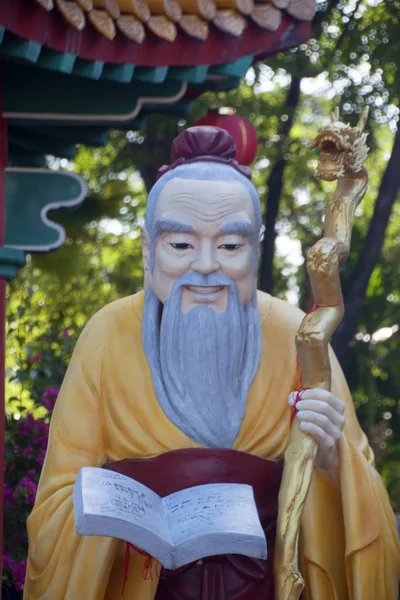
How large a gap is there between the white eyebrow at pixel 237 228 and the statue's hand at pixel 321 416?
524 mm

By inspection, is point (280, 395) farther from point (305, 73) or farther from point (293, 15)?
point (305, 73)

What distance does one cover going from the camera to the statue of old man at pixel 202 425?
363cm

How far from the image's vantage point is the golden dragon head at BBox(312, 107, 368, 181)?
3.65m

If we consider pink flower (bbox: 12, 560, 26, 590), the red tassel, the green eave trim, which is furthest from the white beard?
pink flower (bbox: 12, 560, 26, 590)

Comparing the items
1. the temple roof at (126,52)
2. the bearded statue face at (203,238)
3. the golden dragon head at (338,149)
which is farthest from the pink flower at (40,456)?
the golden dragon head at (338,149)

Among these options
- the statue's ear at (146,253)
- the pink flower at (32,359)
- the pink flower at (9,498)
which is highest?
the statue's ear at (146,253)

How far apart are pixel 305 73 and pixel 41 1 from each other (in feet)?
12.5

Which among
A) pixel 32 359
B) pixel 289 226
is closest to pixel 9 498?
pixel 32 359

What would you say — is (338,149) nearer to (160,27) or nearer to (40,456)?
(160,27)

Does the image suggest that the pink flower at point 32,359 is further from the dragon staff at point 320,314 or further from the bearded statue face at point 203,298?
the dragon staff at point 320,314

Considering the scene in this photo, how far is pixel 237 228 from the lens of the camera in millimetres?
3707

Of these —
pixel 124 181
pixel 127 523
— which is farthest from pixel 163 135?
pixel 127 523

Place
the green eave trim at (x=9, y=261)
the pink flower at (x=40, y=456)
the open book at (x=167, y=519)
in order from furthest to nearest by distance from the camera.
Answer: the pink flower at (x=40, y=456) < the green eave trim at (x=9, y=261) < the open book at (x=167, y=519)

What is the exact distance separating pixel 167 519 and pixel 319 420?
54 cm
